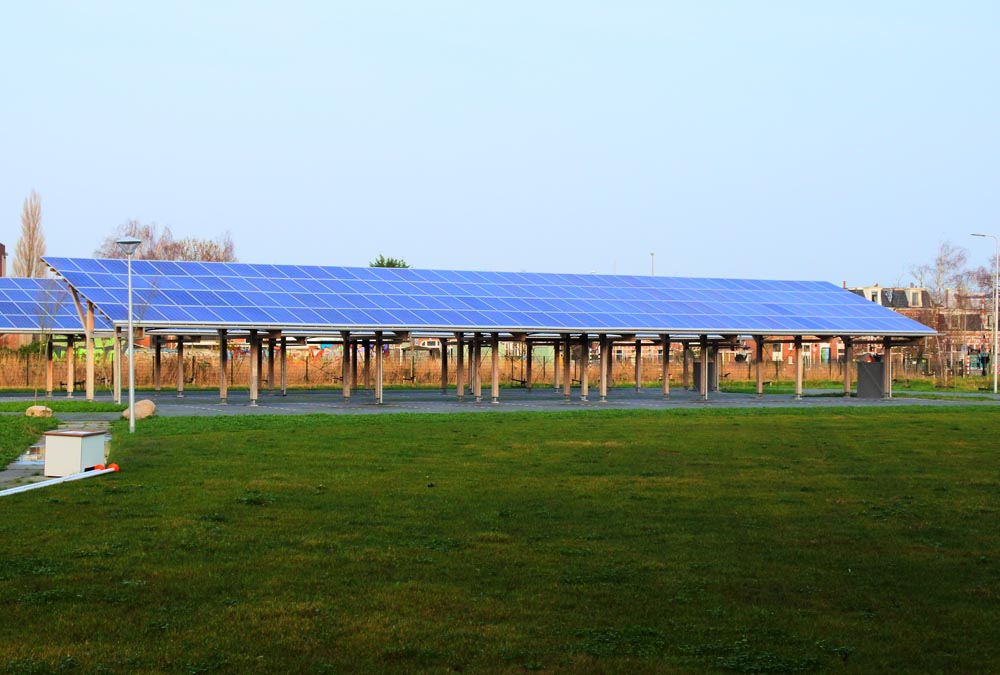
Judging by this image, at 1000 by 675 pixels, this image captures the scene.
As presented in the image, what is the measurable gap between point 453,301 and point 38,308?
53.4 feet

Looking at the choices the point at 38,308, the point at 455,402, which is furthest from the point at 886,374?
the point at 38,308

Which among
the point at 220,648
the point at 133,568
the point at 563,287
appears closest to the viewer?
the point at 220,648

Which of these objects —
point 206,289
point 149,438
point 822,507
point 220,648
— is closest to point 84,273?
point 206,289

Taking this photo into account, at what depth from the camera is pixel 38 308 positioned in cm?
4572

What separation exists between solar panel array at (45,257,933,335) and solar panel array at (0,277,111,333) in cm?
342

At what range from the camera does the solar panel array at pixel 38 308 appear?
43803mm

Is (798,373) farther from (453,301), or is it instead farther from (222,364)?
(222,364)

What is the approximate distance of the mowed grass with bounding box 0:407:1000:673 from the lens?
8.11 m

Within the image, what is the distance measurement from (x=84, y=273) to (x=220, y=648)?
118 feet

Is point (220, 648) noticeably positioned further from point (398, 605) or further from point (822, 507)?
point (822, 507)

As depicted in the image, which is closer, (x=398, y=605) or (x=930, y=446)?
(x=398, y=605)

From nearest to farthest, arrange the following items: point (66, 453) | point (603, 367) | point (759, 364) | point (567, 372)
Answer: point (66, 453)
point (603, 367)
point (567, 372)
point (759, 364)

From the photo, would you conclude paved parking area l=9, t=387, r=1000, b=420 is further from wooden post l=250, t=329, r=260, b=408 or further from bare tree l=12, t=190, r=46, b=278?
bare tree l=12, t=190, r=46, b=278

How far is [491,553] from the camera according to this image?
460 inches
